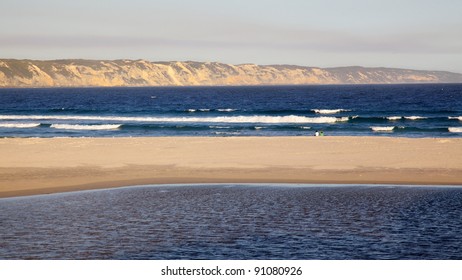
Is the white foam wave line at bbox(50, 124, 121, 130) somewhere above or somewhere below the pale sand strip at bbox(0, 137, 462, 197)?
above

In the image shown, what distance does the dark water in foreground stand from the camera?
11.7m

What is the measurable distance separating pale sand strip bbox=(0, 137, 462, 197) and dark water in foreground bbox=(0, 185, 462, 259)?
2.23m


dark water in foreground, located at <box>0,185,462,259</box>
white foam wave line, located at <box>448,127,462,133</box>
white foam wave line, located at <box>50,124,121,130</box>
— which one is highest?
white foam wave line, located at <box>50,124,121,130</box>

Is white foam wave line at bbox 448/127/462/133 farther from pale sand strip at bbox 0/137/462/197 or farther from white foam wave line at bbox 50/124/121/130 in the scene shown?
white foam wave line at bbox 50/124/121/130

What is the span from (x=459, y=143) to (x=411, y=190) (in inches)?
599

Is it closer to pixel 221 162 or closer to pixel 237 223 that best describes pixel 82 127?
pixel 221 162

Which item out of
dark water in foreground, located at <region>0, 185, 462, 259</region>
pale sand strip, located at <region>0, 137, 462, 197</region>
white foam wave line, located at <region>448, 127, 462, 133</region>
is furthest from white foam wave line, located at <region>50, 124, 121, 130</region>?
dark water in foreground, located at <region>0, 185, 462, 259</region>

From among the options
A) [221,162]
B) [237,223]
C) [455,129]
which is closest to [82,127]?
[221,162]

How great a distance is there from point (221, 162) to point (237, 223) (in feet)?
39.6

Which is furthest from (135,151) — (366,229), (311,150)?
(366,229)

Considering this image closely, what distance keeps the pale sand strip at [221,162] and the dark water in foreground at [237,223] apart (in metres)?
2.23

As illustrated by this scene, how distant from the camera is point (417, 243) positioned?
12234mm
